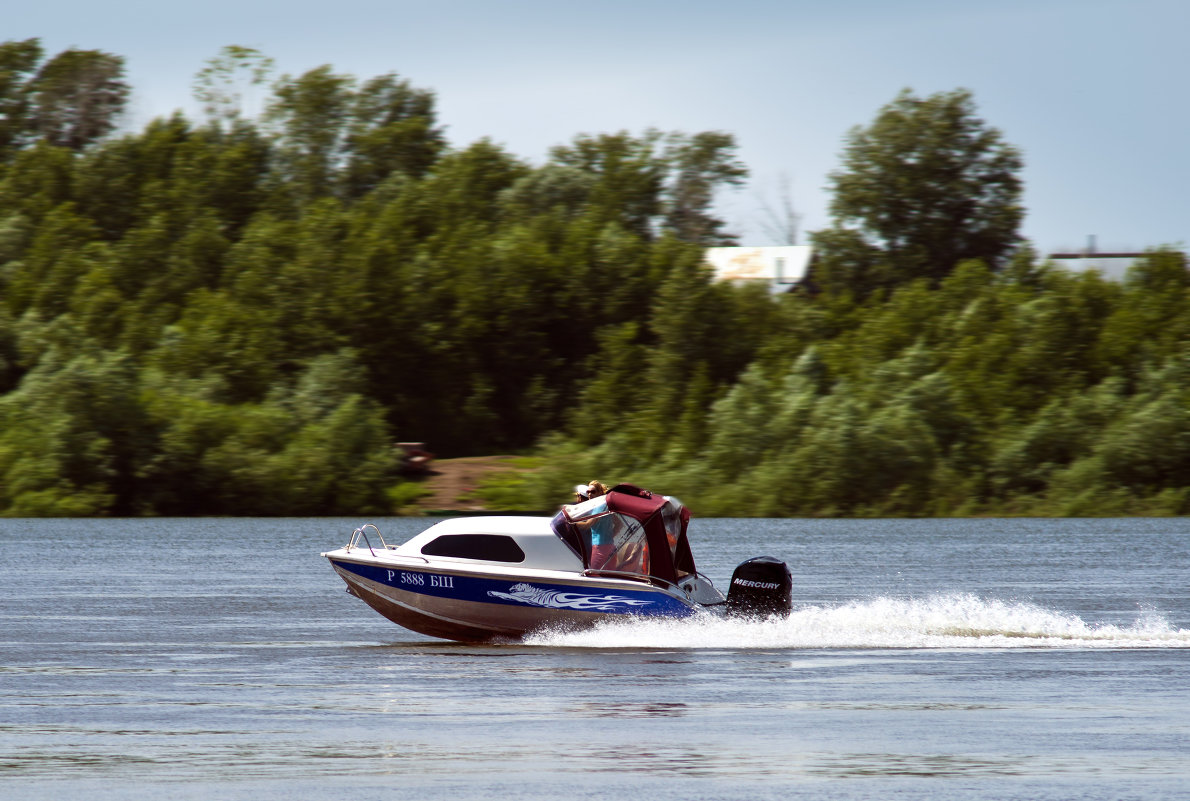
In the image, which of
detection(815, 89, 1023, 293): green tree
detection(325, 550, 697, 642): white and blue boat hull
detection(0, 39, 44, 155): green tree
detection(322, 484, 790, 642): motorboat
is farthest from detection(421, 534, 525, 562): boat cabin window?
detection(0, 39, 44, 155): green tree

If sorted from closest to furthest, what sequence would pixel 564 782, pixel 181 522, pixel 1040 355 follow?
pixel 564 782
pixel 181 522
pixel 1040 355

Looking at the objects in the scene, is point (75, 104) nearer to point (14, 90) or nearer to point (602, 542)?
point (14, 90)

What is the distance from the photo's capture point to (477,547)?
22.7m

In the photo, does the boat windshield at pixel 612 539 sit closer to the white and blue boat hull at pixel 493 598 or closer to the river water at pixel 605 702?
the white and blue boat hull at pixel 493 598

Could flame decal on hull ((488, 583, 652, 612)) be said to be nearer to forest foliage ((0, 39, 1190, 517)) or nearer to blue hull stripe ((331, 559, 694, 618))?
blue hull stripe ((331, 559, 694, 618))

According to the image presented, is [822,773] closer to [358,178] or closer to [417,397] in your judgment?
[417,397]

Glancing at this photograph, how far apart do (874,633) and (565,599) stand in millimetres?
5134

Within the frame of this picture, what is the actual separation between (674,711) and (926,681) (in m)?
4.11

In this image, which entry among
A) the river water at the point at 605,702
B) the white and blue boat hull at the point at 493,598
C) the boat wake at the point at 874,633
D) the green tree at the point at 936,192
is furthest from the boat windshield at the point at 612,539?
the green tree at the point at 936,192

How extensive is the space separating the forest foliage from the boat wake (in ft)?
157

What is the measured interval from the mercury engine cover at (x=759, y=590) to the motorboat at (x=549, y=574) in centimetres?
1

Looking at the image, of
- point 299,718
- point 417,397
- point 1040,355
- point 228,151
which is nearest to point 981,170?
point 1040,355

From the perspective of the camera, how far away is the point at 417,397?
90.7 metres

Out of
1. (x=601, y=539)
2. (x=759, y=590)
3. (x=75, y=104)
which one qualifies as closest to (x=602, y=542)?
(x=601, y=539)
